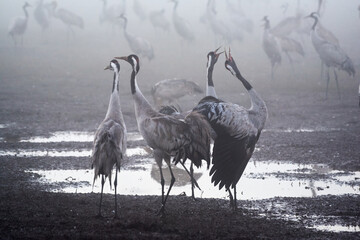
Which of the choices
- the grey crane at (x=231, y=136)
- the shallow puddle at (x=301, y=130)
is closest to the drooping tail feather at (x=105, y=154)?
the grey crane at (x=231, y=136)

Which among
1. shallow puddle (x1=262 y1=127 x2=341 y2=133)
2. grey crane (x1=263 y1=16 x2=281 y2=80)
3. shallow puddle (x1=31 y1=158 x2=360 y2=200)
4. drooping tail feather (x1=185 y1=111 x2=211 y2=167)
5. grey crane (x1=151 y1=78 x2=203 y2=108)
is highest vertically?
grey crane (x1=263 y1=16 x2=281 y2=80)

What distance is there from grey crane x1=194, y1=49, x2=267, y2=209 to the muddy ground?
41cm

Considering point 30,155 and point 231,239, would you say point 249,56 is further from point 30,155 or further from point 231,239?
point 231,239

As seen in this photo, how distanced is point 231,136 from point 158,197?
1223 mm

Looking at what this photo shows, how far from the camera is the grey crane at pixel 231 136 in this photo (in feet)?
22.4

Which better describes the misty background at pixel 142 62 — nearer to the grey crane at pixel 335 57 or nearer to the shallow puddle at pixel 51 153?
the grey crane at pixel 335 57

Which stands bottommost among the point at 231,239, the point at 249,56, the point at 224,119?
the point at 231,239

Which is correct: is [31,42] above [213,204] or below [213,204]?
above

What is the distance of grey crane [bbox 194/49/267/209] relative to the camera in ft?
22.4

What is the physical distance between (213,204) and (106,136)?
1578 mm

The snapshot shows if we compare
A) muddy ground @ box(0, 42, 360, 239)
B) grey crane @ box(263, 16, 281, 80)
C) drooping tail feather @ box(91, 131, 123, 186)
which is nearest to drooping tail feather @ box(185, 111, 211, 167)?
muddy ground @ box(0, 42, 360, 239)

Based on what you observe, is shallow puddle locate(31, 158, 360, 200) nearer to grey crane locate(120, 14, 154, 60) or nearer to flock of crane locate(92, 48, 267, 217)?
flock of crane locate(92, 48, 267, 217)

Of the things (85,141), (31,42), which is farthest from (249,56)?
(85,141)

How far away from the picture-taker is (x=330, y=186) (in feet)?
26.0
